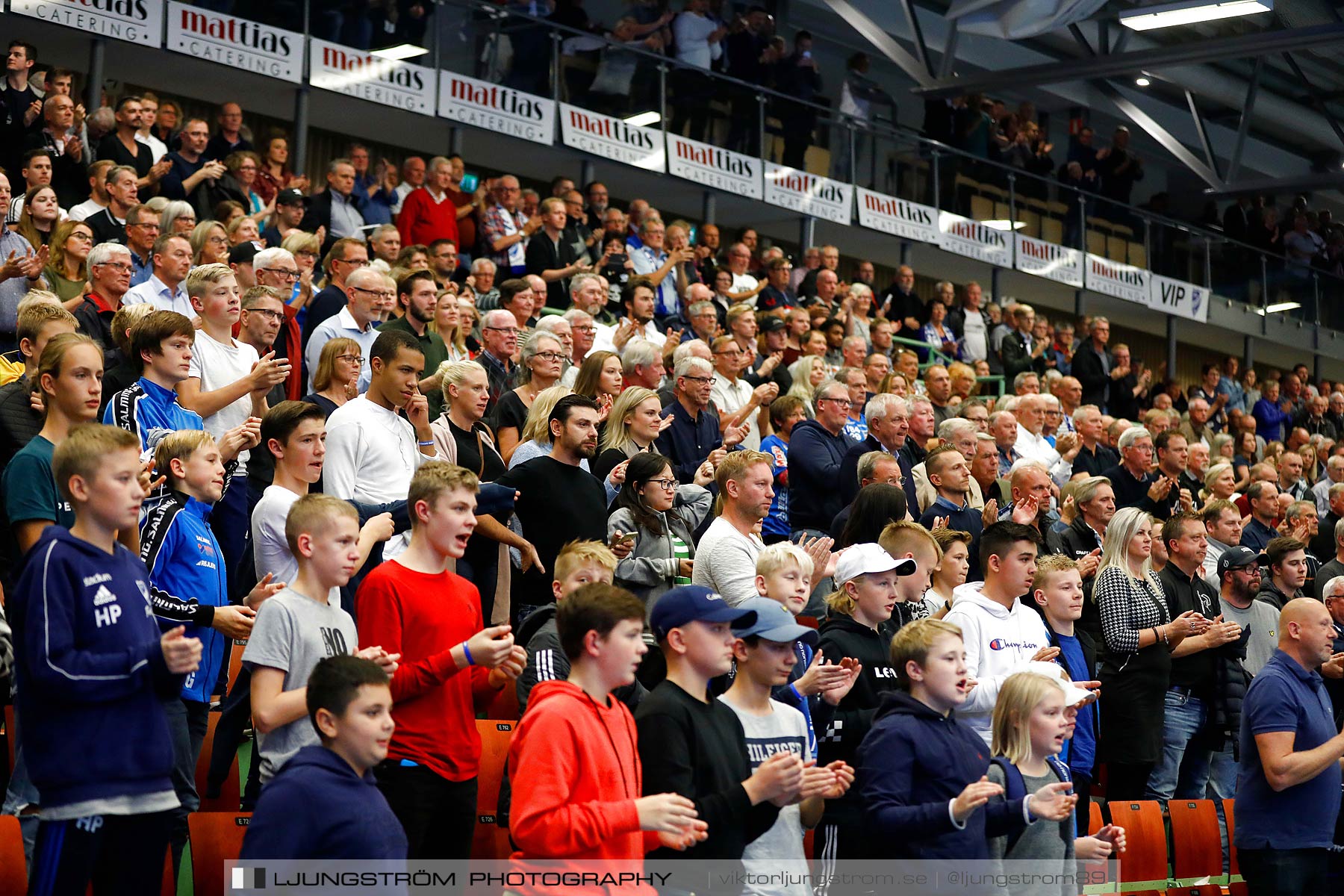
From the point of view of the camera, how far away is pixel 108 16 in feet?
37.1

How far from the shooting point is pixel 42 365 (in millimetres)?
4293

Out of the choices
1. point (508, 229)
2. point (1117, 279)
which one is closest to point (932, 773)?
point (508, 229)

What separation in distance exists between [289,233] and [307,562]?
487 centimetres

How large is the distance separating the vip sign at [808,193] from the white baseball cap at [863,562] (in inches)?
430

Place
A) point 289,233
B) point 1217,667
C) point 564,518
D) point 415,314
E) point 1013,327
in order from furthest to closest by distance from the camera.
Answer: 1. point 1013,327
2. point 289,233
3. point 415,314
4. point 1217,667
5. point 564,518

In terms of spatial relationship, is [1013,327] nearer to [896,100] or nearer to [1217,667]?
[896,100]

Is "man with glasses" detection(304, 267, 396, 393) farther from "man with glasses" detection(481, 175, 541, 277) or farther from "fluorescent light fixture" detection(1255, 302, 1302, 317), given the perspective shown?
"fluorescent light fixture" detection(1255, 302, 1302, 317)

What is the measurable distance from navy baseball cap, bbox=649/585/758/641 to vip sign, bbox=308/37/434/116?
379 inches

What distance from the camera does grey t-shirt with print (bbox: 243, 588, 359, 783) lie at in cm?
376

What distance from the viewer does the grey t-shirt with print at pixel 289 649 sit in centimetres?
376

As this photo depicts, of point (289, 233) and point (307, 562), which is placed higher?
point (289, 233)

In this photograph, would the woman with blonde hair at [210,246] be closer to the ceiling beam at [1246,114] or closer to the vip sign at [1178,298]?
the ceiling beam at [1246,114]

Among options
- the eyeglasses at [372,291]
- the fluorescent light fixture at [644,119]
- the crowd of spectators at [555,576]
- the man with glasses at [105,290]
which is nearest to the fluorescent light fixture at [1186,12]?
the fluorescent light fixture at [644,119]

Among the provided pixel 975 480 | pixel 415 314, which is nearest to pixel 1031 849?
pixel 975 480
